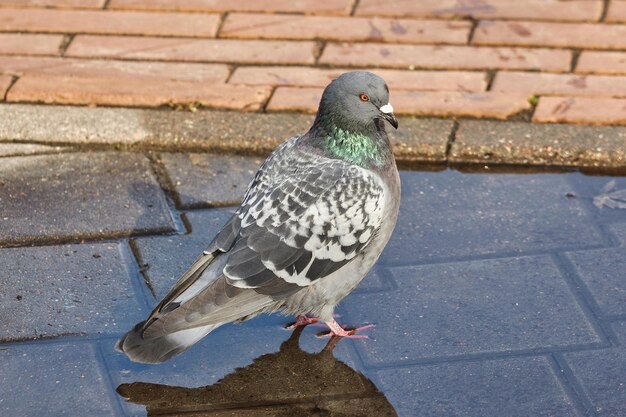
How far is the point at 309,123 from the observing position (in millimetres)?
4551

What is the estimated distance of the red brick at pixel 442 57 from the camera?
4934mm

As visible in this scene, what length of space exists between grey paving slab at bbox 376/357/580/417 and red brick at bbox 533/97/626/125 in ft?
5.20

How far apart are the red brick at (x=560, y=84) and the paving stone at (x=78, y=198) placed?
1740 mm

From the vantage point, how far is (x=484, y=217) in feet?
13.4

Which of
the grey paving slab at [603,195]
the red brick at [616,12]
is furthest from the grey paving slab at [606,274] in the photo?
the red brick at [616,12]

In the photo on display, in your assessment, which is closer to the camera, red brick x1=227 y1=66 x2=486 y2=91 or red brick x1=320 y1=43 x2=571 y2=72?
red brick x1=227 y1=66 x2=486 y2=91

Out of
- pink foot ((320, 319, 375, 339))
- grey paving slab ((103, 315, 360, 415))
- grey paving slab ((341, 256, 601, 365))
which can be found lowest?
grey paving slab ((103, 315, 360, 415))

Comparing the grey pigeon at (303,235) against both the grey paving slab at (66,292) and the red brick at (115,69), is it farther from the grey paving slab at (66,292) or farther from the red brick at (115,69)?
the red brick at (115,69)

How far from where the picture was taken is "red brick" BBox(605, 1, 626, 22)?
5.26m

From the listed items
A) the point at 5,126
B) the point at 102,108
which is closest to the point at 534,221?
the point at 102,108

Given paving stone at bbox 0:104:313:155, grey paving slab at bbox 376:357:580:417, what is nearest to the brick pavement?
paving stone at bbox 0:104:313:155

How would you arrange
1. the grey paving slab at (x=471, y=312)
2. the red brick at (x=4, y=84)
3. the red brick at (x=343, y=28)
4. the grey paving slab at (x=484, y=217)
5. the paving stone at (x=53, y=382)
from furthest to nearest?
the red brick at (x=343, y=28)
the red brick at (x=4, y=84)
the grey paving slab at (x=484, y=217)
the grey paving slab at (x=471, y=312)
the paving stone at (x=53, y=382)

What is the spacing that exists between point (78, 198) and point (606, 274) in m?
2.08

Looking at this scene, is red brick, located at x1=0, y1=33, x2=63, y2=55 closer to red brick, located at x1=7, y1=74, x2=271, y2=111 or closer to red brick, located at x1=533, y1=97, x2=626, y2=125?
red brick, located at x1=7, y1=74, x2=271, y2=111
